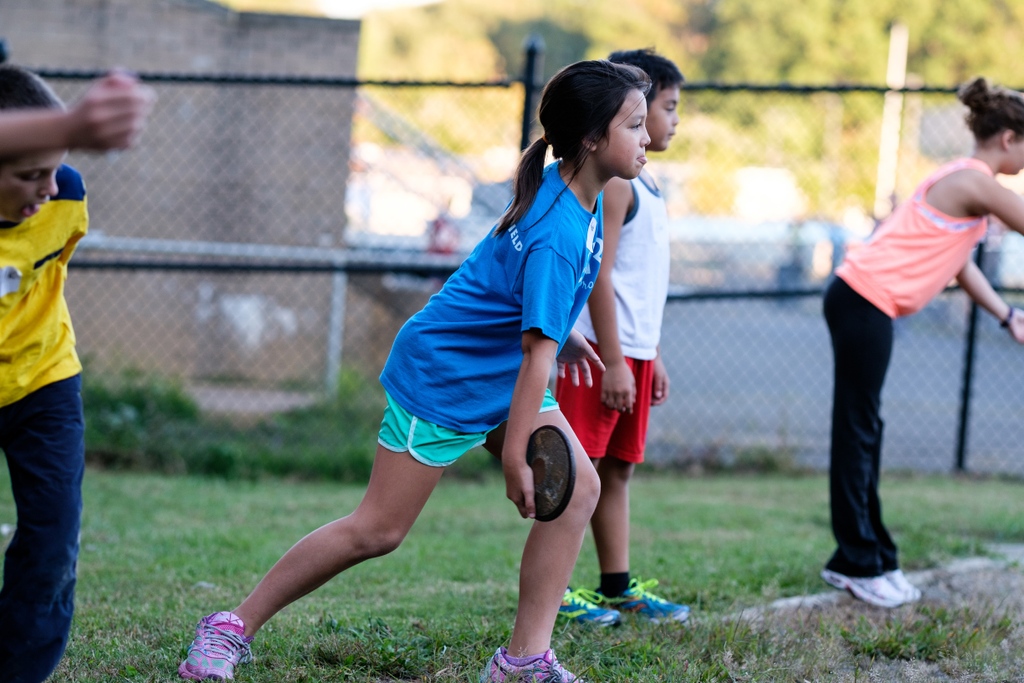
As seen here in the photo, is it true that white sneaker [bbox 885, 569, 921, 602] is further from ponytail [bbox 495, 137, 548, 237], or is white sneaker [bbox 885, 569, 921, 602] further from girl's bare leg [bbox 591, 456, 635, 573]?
ponytail [bbox 495, 137, 548, 237]

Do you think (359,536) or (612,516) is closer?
(359,536)

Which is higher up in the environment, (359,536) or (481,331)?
(481,331)

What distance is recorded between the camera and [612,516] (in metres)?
3.62

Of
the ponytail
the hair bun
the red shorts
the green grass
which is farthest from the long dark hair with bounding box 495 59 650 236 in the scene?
the hair bun

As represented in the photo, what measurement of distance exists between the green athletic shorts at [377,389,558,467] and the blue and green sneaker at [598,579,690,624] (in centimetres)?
113

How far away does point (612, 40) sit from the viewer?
59.8 metres

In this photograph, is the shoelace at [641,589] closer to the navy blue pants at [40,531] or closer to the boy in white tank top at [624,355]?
the boy in white tank top at [624,355]

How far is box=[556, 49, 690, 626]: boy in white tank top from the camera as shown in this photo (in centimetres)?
327

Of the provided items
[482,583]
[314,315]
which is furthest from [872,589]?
[314,315]

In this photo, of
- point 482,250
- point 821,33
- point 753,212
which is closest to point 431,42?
point 821,33

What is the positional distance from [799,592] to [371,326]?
6346 mm

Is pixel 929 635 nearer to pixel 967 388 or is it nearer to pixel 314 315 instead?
pixel 967 388

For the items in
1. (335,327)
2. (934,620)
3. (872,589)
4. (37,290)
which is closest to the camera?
(37,290)

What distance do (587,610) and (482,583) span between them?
2.48 ft
